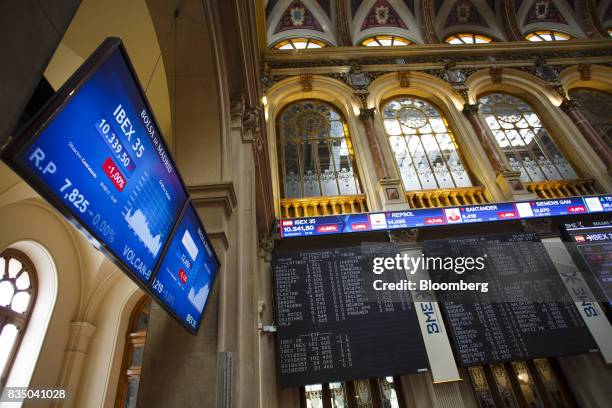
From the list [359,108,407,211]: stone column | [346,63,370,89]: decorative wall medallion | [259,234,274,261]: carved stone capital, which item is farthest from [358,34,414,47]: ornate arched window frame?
[259,234,274,261]: carved stone capital

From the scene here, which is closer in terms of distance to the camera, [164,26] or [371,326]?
[164,26]

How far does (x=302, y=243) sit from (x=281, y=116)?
157 inches

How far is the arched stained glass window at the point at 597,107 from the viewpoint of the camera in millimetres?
9250

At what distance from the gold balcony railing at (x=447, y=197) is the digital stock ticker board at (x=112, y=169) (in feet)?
21.4

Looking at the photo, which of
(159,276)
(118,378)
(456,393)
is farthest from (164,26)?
(456,393)

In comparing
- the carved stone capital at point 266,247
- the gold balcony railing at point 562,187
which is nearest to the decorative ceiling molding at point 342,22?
the gold balcony railing at point 562,187

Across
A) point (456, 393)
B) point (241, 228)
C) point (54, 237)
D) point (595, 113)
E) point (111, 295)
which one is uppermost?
point (595, 113)

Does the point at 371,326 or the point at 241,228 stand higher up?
the point at 241,228

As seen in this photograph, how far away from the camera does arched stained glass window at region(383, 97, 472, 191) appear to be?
820 centimetres

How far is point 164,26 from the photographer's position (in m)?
3.26

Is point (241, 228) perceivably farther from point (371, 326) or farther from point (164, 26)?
point (371, 326)

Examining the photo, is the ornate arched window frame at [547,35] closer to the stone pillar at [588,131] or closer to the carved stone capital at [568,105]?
the carved stone capital at [568,105]

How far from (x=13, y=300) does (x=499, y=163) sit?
9.60 meters

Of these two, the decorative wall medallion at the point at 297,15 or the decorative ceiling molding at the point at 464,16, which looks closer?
the decorative wall medallion at the point at 297,15
